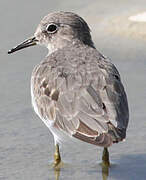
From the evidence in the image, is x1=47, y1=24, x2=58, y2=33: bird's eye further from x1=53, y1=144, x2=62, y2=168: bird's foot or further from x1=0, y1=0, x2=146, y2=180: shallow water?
x1=53, y1=144, x2=62, y2=168: bird's foot

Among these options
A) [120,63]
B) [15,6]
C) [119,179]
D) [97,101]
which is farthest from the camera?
[15,6]

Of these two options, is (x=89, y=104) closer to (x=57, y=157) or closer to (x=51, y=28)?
(x=57, y=157)

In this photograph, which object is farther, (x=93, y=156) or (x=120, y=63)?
(x=120, y=63)

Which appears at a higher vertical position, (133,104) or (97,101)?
(97,101)

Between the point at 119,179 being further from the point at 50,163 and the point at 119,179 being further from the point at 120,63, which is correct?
the point at 120,63

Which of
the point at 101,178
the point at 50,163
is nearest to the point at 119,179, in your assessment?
the point at 101,178

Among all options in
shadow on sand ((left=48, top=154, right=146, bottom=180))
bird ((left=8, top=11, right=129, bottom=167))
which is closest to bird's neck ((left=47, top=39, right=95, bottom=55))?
bird ((left=8, top=11, right=129, bottom=167))

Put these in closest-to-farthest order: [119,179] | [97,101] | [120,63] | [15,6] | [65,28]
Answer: [97,101]
[119,179]
[65,28]
[120,63]
[15,6]

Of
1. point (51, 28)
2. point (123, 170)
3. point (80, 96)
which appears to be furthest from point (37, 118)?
point (80, 96)
